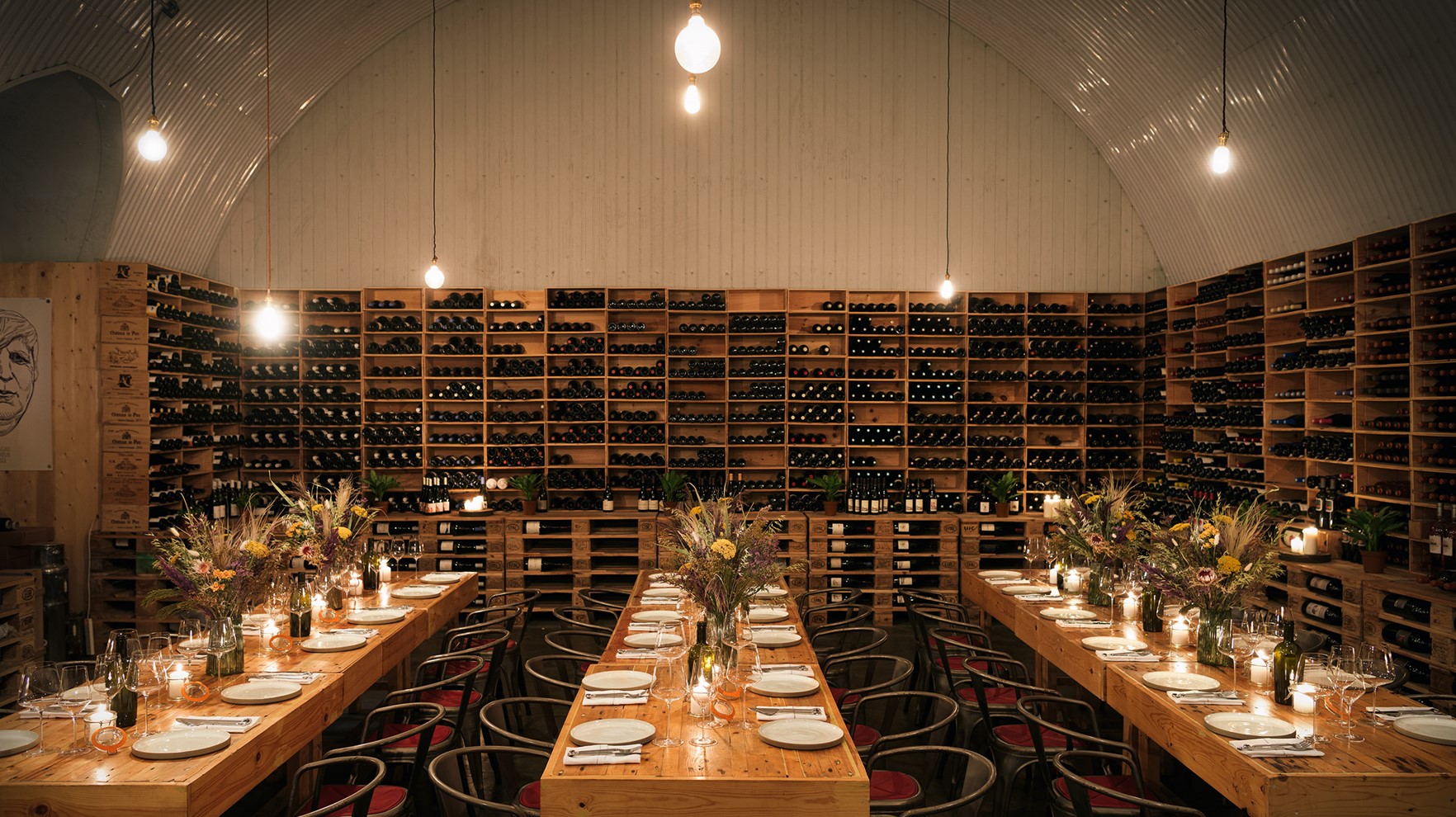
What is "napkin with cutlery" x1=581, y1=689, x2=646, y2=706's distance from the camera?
3465 mm

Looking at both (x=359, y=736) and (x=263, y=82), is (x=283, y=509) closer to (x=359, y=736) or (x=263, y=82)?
(x=263, y=82)

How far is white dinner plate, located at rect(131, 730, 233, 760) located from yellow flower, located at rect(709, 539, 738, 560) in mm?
1721

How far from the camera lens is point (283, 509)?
924 centimetres

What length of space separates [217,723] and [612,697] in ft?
4.41

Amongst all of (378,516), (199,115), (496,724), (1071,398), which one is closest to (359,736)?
(496,724)

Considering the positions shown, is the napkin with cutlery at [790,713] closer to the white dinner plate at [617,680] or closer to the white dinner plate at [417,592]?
the white dinner plate at [617,680]

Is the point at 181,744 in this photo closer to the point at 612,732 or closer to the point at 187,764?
the point at 187,764

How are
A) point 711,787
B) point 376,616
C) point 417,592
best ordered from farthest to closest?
point 417,592 → point 376,616 → point 711,787

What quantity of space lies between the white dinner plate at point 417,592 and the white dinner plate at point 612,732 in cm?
272

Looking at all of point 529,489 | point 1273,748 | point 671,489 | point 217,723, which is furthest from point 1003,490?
point 217,723

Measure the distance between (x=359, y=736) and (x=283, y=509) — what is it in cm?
589

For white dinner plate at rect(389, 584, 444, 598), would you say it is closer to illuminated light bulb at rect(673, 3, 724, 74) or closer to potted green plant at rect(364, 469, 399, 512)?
potted green plant at rect(364, 469, 399, 512)

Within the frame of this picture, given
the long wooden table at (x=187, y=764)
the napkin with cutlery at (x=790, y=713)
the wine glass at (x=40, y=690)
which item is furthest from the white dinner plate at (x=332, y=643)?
the napkin with cutlery at (x=790, y=713)

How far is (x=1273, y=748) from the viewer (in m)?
2.91
